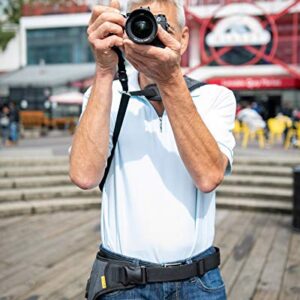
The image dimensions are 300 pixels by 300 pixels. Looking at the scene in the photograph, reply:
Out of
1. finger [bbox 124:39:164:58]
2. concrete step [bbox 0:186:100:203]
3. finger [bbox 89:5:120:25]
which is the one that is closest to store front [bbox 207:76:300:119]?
concrete step [bbox 0:186:100:203]

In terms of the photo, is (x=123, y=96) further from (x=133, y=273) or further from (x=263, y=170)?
(x=263, y=170)

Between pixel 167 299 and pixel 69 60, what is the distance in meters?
27.6

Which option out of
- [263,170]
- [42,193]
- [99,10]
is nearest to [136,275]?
[99,10]

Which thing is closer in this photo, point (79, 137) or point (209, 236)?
point (79, 137)

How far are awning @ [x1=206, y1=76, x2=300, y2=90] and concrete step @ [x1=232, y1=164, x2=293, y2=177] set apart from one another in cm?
1706

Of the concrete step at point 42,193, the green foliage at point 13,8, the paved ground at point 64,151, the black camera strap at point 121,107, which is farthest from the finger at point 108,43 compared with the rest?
the green foliage at point 13,8

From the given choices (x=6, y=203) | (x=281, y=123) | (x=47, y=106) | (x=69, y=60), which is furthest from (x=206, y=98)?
(x=69, y=60)

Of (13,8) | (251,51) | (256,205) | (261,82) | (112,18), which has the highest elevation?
A: (13,8)

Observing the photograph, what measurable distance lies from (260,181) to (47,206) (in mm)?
3271

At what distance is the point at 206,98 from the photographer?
1.33 m

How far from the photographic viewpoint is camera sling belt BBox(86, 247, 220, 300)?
4.06 feet

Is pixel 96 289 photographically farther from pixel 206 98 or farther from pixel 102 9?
pixel 102 9

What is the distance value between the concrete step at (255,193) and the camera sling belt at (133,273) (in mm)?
5048

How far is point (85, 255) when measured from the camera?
13.8 ft
